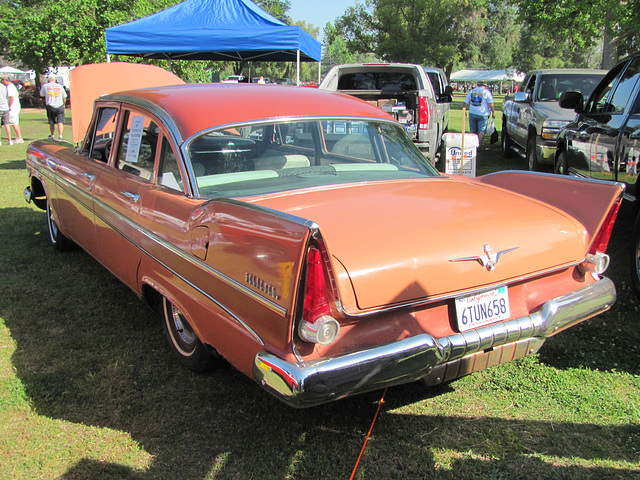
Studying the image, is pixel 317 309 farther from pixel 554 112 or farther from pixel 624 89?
pixel 554 112

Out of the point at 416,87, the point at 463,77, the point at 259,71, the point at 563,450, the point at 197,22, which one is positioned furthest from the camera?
the point at 259,71

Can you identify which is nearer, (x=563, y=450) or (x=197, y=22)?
(x=563, y=450)

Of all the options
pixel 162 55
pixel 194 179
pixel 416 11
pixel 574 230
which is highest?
pixel 416 11

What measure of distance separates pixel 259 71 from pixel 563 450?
72389 millimetres

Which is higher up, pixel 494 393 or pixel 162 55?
pixel 162 55

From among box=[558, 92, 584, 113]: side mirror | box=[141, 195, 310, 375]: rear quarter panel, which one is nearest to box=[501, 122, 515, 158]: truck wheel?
box=[558, 92, 584, 113]: side mirror

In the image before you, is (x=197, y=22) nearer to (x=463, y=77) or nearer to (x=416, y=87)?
(x=416, y=87)

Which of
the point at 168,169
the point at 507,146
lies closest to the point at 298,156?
the point at 168,169

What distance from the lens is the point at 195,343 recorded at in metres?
3.20

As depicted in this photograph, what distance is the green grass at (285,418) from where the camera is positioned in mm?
2512

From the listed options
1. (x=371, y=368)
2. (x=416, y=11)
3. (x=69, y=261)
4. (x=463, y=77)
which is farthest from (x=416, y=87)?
(x=463, y=77)

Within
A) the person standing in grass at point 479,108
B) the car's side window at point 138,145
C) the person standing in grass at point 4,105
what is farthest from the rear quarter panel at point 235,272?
the person standing in grass at point 4,105

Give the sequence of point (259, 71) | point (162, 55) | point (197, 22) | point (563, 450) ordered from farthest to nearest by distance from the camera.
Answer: point (259, 71)
point (162, 55)
point (197, 22)
point (563, 450)

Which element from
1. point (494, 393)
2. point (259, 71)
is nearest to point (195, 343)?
point (494, 393)
